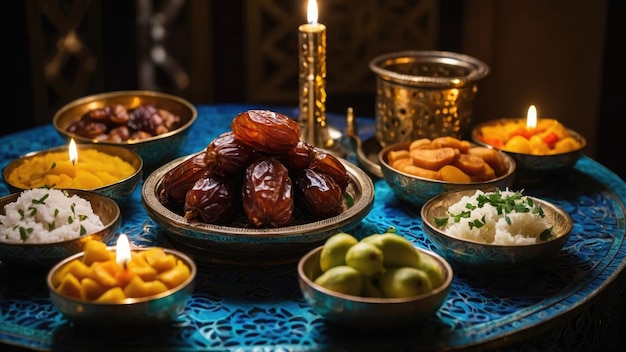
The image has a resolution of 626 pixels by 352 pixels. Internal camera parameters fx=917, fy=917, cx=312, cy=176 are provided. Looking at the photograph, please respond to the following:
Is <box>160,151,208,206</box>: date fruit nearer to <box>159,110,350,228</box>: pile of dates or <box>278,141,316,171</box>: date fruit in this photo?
<box>159,110,350,228</box>: pile of dates

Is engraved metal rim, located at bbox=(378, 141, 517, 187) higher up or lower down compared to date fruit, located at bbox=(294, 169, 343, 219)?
lower down

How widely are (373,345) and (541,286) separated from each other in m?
0.55

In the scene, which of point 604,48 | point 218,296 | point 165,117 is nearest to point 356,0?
point 604,48

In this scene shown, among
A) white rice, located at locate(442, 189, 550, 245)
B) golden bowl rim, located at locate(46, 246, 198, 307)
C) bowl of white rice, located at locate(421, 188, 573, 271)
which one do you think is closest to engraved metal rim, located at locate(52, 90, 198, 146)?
golden bowl rim, located at locate(46, 246, 198, 307)

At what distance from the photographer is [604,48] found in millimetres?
4426

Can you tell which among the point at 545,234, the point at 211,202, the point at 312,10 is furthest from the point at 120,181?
the point at 545,234

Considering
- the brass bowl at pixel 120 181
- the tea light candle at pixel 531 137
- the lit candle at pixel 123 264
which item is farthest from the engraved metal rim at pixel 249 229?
the tea light candle at pixel 531 137

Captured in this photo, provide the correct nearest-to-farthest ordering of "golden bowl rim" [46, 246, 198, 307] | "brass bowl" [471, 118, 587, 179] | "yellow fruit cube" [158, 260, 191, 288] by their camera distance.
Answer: "golden bowl rim" [46, 246, 198, 307] → "yellow fruit cube" [158, 260, 191, 288] → "brass bowl" [471, 118, 587, 179]

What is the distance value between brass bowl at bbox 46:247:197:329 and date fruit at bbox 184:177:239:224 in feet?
1.19

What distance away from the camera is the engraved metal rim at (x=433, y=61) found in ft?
10.0

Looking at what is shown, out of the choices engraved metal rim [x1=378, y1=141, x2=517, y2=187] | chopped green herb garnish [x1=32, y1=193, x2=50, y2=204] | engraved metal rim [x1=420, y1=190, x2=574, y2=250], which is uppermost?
chopped green herb garnish [x1=32, y1=193, x2=50, y2=204]

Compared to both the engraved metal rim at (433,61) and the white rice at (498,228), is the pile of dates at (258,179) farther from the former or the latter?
the engraved metal rim at (433,61)

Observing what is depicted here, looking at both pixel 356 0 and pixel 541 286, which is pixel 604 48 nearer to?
pixel 356 0

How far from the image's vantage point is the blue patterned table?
80.9 inches
